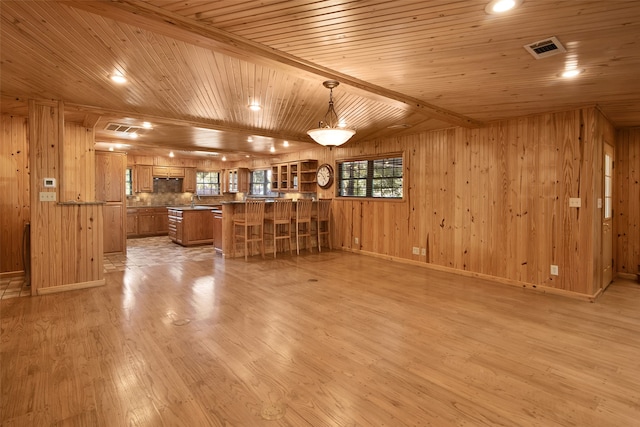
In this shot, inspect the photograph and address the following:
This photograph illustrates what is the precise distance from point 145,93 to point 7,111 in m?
2.67

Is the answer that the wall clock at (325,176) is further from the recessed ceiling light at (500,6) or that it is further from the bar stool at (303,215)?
the recessed ceiling light at (500,6)

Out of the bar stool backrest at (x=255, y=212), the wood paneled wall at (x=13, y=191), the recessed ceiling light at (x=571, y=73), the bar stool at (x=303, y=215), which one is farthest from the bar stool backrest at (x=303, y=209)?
the recessed ceiling light at (x=571, y=73)

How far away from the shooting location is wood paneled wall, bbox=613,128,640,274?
5375 mm

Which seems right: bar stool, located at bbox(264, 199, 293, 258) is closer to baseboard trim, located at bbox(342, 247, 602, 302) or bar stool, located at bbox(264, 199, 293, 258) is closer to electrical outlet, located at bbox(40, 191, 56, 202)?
baseboard trim, located at bbox(342, 247, 602, 302)

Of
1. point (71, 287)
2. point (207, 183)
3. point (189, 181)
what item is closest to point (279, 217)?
point (71, 287)

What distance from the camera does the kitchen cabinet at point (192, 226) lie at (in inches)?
308

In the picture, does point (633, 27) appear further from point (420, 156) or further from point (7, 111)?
point (7, 111)

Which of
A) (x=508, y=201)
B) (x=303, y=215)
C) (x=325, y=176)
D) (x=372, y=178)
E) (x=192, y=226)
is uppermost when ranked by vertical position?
(x=325, y=176)

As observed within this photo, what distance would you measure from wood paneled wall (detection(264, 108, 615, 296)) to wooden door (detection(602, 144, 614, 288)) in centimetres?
28

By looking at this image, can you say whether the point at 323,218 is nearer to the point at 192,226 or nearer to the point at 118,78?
the point at 192,226

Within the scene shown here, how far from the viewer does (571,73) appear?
120 inches

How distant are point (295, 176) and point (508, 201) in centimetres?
530

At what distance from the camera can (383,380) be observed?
2293 mm

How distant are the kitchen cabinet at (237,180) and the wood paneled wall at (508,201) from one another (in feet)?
18.4
